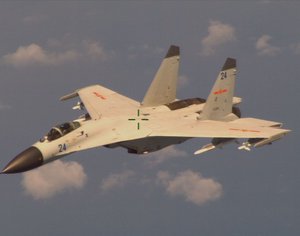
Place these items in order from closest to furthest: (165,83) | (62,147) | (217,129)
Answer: (62,147) → (217,129) → (165,83)

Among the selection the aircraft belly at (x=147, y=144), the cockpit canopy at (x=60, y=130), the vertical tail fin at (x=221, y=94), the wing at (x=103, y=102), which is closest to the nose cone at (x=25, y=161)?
the cockpit canopy at (x=60, y=130)

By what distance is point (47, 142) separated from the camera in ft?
111

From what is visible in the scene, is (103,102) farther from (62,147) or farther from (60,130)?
(62,147)

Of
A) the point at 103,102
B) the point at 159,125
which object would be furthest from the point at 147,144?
the point at 103,102

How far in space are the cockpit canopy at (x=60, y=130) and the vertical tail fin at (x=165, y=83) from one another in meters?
7.34

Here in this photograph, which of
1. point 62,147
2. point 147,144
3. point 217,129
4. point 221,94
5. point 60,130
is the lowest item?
point 147,144

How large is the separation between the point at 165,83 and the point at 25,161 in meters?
11.8

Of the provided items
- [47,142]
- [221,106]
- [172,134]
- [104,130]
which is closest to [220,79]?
[221,106]

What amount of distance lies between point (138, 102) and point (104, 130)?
27.0ft

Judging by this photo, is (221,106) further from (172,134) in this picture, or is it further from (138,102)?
(138,102)

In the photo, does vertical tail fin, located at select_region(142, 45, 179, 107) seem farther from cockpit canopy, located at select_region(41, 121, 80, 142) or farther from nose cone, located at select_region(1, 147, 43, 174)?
nose cone, located at select_region(1, 147, 43, 174)

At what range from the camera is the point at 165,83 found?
4072 centimetres

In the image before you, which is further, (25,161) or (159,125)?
(159,125)

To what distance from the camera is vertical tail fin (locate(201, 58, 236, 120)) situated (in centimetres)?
3697
